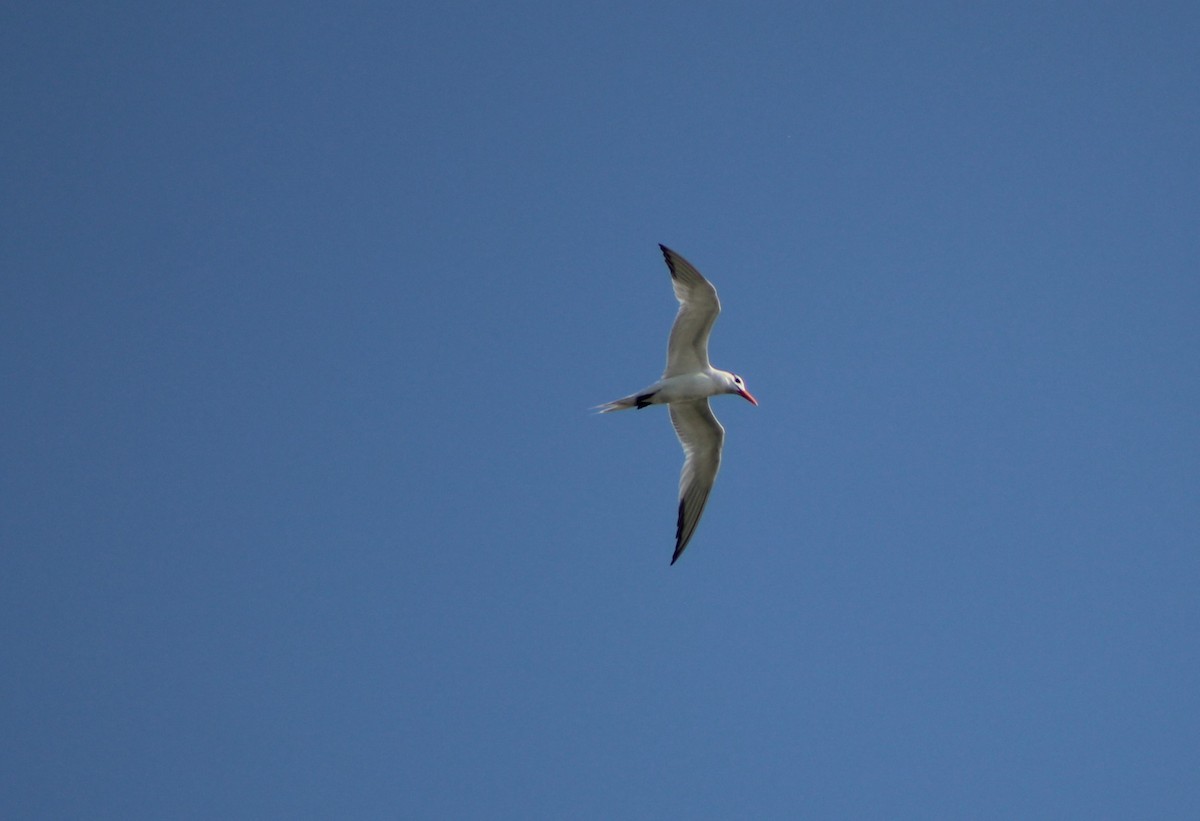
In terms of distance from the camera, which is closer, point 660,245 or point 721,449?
point 660,245

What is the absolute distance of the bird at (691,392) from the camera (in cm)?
1691

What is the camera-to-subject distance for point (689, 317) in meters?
17.1

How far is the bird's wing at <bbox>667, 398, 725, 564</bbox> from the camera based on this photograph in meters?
17.9

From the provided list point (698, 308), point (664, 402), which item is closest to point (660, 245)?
point (698, 308)

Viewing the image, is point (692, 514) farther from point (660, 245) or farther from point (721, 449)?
point (660, 245)

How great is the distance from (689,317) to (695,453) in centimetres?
198

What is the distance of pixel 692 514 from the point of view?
1791 cm

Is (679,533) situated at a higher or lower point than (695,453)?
lower

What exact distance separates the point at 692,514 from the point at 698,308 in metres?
2.77

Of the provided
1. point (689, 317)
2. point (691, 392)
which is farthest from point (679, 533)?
point (689, 317)

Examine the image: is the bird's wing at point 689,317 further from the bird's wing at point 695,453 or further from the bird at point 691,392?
the bird's wing at point 695,453

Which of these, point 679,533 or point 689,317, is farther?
point 679,533

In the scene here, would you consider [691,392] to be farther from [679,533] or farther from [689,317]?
[679,533]

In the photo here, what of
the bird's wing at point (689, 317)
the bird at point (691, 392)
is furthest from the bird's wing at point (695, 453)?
the bird's wing at point (689, 317)
